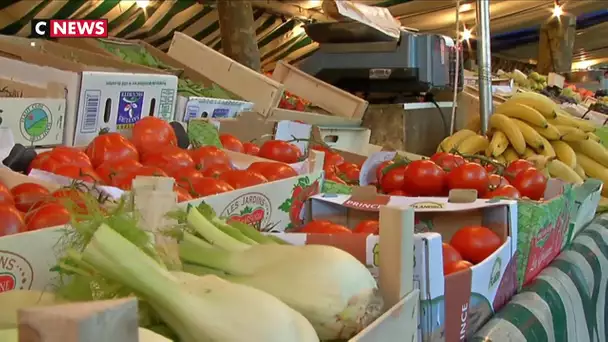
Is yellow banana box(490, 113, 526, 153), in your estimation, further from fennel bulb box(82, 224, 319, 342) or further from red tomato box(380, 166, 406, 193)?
fennel bulb box(82, 224, 319, 342)

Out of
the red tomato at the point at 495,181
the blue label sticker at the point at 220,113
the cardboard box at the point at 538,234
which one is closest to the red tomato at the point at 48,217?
the cardboard box at the point at 538,234

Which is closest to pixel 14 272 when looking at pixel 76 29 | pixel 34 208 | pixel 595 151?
pixel 34 208

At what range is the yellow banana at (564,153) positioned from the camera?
245 cm

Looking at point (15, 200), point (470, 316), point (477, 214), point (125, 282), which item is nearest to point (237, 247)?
point (125, 282)

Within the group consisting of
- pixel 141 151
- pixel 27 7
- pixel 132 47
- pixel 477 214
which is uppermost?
pixel 27 7

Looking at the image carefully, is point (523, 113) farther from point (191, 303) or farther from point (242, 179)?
point (191, 303)

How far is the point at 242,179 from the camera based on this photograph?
1.42 m

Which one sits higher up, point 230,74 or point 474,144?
point 230,74

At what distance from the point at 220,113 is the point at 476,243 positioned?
1.64 m

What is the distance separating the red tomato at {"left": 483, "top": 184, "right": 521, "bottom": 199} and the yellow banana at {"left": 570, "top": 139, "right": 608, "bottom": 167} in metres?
1.10

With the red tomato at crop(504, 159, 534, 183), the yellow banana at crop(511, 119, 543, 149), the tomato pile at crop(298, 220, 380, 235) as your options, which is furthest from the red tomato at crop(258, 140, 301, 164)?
the yellow banana at crop(511, 119, 543, 149)

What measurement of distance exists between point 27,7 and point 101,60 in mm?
5428

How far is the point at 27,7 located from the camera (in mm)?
7562

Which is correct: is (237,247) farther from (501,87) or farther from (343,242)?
(501,87)
